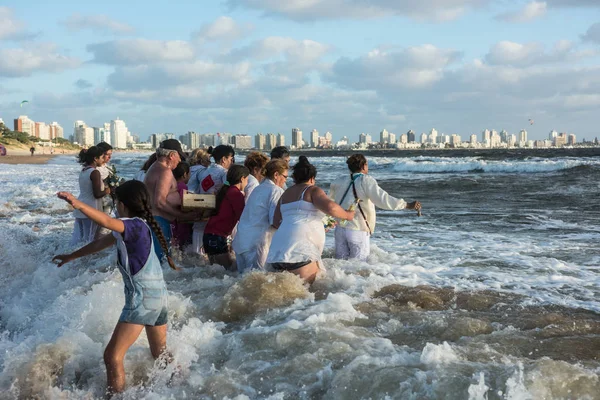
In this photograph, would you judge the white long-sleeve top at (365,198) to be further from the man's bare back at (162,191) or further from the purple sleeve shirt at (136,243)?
the purple sleeve shirt at (136,243)

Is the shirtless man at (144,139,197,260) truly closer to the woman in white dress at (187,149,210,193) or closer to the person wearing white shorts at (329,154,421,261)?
the woman in white dress at (187,149,210,193)

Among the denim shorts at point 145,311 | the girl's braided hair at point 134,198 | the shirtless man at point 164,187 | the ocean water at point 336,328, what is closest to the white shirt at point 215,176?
the shirtless man at point 164,187

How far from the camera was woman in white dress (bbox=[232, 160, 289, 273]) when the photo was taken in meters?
6.63

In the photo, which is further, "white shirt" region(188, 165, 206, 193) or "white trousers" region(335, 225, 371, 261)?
"white shirt" region(188, 165, 206, 193)

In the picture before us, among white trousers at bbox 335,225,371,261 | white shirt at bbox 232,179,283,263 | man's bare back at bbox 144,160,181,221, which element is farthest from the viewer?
white trousers at bbox 335,225,371,261

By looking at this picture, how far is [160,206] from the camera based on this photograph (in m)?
6.80

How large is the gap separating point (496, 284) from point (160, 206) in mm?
4137

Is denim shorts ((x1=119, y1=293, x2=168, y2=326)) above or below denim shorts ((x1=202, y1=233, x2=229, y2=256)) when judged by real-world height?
above

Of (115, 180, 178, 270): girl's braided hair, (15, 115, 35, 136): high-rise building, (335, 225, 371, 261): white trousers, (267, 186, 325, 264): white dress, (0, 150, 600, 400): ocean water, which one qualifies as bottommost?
(0, 150, 600, 400): ocean water

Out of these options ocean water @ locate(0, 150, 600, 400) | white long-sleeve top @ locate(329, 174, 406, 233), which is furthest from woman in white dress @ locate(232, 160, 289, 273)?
white long-sleeve top @ locate(329, 174, 406, 233)

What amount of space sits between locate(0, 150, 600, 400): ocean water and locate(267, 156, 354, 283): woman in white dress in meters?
0.20

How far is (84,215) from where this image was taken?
28.2 feet

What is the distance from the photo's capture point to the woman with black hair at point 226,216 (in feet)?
23.6

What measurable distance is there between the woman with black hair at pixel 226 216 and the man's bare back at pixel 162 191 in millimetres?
559
